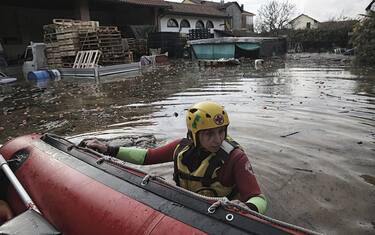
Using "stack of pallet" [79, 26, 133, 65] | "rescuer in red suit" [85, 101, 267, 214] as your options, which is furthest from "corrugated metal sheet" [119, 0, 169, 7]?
"rescuer in red suit" [85, 101, 267, 214]

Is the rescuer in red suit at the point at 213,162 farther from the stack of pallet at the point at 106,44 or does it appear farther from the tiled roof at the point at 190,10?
the tiled roof at the point at 190,10

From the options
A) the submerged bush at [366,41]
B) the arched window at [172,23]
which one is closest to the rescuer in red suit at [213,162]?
the submerged bush at [366,41]

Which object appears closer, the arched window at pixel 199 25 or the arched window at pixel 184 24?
the arched window at pixel 184 24

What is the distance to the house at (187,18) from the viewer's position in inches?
1375

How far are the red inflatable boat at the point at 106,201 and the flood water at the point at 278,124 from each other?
195cm

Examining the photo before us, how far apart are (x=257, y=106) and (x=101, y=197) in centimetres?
692

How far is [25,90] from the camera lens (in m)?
14.7

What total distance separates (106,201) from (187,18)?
1463 inches

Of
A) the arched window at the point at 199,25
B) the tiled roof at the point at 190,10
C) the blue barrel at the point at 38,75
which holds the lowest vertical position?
the blue barrel at the point at 38,75

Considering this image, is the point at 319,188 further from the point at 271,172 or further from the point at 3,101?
the point at 3,101

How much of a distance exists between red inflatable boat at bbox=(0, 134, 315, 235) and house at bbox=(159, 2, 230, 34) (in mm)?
30838

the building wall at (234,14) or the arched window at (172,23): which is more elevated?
the building wall at (234,14)

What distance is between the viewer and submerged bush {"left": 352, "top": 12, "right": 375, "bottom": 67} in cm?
1862

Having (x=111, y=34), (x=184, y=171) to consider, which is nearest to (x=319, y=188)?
(x=184, y=171)
